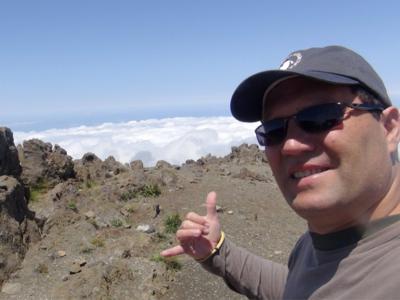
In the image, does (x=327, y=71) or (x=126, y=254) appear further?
(x=126, y=254)

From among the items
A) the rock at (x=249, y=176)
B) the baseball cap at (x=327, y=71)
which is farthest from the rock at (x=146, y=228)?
the baseball cap at (x=327, y=71)

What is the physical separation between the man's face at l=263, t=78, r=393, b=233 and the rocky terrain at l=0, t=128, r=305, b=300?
9749 mm

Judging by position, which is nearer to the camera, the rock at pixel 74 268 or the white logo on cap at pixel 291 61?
the white logo on cap at pixel 291 61

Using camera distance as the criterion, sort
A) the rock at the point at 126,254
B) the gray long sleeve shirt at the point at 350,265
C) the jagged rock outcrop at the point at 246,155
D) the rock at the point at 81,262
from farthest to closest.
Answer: the jagged rock outcrop at the point at 246,155 → the rock at the point at 126,254 → the rock at the point at 81,262 → the gray long sleeve shirt at the point at 350,265

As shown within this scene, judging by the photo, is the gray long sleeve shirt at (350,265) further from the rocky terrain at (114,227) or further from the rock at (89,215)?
the rock at (89,215)

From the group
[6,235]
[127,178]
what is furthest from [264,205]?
[6,235]

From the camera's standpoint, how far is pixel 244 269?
462cm

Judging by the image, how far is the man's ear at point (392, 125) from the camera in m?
3.09

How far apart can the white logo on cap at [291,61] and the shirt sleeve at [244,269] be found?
2.11 m

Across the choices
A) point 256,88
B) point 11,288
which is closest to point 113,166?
point 11,288

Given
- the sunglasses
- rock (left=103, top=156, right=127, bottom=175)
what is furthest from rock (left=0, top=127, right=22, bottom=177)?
the sunglasses

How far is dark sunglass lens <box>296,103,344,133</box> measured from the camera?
297 centimetres

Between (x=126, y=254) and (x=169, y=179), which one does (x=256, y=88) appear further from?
(x=169, y=179)

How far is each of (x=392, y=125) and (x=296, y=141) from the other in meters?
0.63
